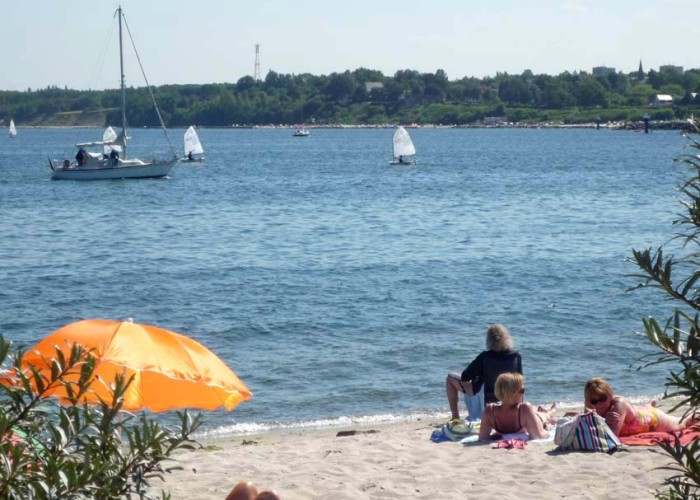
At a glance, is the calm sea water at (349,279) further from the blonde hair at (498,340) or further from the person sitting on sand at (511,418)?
the blonde hair at (498,340)

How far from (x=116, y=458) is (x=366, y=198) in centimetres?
4347

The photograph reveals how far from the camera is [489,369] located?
9320 millimetres

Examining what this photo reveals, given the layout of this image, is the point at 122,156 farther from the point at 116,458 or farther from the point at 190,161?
the point at 116,458

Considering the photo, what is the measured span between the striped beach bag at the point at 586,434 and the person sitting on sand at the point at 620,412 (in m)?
0.18

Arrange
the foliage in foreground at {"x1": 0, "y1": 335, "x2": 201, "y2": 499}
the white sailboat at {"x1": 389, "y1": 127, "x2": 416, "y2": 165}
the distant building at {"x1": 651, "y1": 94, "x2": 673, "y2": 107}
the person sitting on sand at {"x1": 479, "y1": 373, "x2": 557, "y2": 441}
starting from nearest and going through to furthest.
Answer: the foliage in foreground at {"x1": 0, "y1": 335, "x2": 201, "y2": 499}, the person sitting on sand at {"x1": 479, "y1": 373, "x2": 557, "y2": 441}, the white sailboat at {"x1": 389, "y1": 127, "x2": 416, "y2": 165}, the distant building at {"x1": 651, "y1": 94, "x2": 673, "y2": 107}

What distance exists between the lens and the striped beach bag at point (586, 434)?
827 centimetres

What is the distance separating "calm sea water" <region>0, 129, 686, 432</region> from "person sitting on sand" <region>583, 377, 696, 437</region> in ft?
4.76

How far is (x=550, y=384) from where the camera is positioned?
1348 cm

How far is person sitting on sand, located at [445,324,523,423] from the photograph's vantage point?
9.27 m

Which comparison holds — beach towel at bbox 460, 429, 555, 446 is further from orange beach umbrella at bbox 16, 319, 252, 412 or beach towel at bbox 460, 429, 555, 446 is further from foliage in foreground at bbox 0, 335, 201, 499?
foliage in foreground at bbox 0, 335, 201, 499

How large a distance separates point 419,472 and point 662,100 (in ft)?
577

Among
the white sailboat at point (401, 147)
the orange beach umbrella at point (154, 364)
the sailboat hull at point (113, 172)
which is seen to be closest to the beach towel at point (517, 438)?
the orange beach umbrella at point (154, 364)

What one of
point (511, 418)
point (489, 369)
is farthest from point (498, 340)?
point (511, 418)

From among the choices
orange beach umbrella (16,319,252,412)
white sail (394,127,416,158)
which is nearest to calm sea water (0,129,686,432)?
orange beach umbrella (16,319,252,412)
